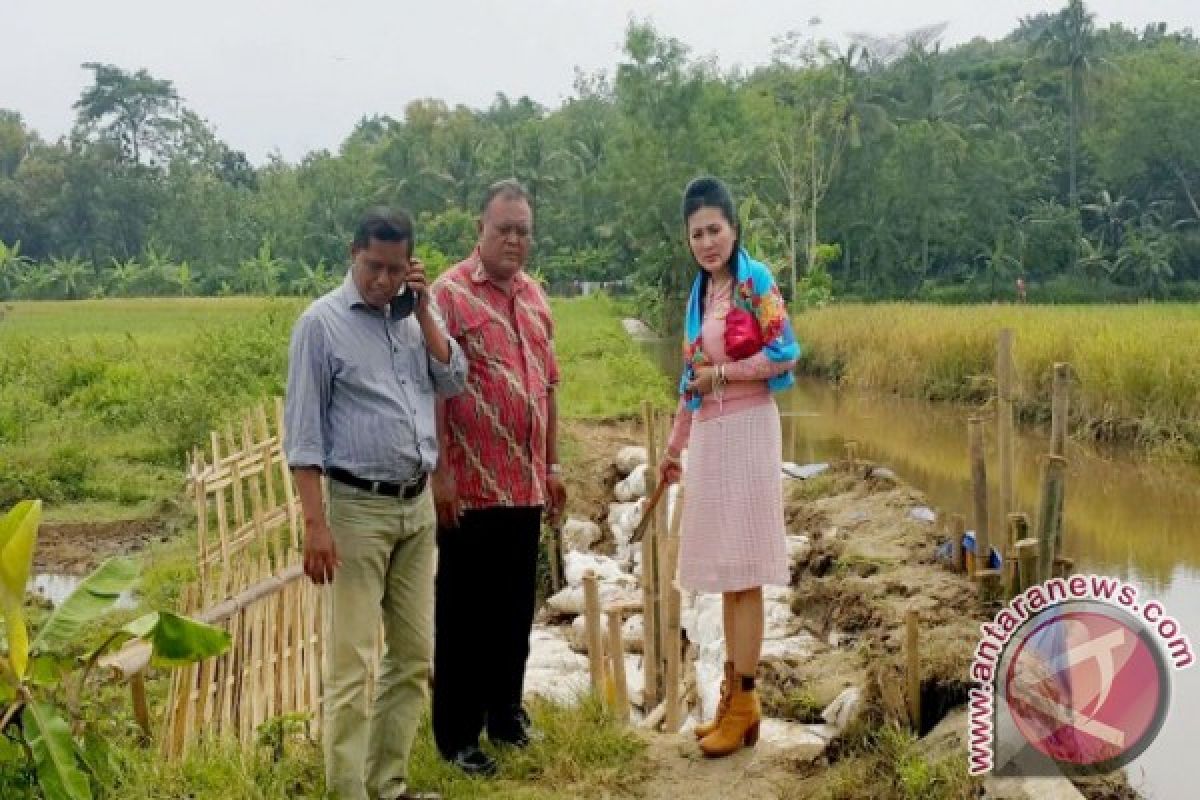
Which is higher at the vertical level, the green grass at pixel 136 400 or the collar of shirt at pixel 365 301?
the collar of shirt at pixel 365 301

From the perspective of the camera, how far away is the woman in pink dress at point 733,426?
3408 mm

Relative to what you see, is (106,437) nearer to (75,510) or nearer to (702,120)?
(75,510)

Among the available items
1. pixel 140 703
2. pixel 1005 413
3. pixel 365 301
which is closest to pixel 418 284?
pixel 365 301

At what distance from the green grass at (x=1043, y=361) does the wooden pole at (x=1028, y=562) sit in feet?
26.4

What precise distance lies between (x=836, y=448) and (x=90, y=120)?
55.1m

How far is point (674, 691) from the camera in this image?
4348 mm

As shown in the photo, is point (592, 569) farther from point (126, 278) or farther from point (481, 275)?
point (126, 278)

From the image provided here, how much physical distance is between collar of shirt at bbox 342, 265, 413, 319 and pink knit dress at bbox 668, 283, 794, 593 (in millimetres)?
895

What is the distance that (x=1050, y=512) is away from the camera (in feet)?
15.3

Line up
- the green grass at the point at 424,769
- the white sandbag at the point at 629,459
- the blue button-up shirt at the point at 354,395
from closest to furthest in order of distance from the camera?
the blue button-up shirt at the point at 354,395 < the green grass at the point at 424,769 < the white sandbag at the point at 629,459

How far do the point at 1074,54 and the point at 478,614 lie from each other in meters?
43.8

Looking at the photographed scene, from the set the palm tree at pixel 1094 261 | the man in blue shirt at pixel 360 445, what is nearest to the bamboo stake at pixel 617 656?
the man in blue shirt at pixel 360 445

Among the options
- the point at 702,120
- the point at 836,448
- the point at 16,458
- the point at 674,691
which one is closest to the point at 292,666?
the point at 674,691

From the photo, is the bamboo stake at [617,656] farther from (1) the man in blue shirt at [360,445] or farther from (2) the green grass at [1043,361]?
(2) the green grass at [1043,361]
